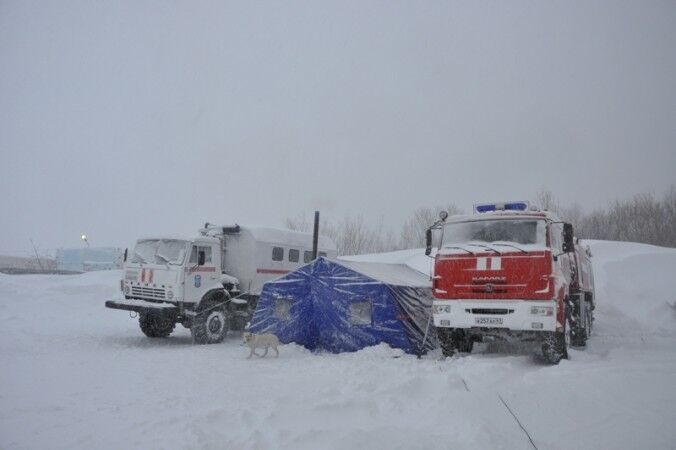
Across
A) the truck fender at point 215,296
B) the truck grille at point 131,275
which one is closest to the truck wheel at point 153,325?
the truck grille at point 131,275

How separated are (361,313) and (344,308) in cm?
42

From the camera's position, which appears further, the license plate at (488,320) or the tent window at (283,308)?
the tent window at (283,308)

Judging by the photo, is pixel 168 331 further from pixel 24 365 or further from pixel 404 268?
pixel 404 268

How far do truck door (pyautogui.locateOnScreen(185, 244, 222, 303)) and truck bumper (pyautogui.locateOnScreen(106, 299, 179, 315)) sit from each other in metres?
0.51

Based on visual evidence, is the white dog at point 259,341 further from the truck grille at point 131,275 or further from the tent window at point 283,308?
the truck grille at point 131,275

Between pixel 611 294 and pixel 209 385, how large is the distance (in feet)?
56.0

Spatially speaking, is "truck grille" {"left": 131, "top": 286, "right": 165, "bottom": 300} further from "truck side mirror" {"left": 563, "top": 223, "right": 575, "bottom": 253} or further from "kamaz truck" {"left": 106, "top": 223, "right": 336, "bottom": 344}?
"truck side mirror" {"left": 563, "top": 223, "right": 575, "bottom": 253}

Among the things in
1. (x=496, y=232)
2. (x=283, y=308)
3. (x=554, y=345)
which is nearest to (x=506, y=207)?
(x=496, y=232)

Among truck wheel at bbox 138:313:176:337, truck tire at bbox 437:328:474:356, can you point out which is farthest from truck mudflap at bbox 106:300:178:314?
truck tire at bbox 437:328:474:356

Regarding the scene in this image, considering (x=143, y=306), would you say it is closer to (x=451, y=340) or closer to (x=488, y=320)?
(x=451, y=340)

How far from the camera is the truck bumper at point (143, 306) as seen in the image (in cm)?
1252

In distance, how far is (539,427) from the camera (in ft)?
17.0

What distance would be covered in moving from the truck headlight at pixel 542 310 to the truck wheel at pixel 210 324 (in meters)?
8.39

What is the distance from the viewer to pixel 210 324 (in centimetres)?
1361
